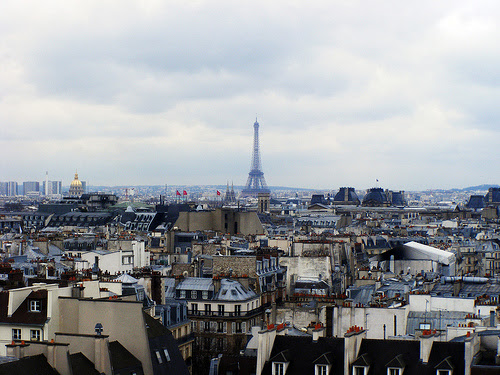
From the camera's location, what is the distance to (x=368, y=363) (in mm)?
26781

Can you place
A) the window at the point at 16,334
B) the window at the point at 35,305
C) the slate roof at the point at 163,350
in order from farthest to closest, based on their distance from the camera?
the window at the point at 16,334
the window at the point at 35,305
the slate roof at the point at 163,350

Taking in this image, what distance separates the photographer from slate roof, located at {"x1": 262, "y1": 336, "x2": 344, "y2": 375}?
27.4 metres

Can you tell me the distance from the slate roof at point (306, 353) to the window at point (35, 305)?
22.1 feet

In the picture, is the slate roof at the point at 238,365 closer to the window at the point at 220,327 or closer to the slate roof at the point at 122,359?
the slate roof at the point at 122,359

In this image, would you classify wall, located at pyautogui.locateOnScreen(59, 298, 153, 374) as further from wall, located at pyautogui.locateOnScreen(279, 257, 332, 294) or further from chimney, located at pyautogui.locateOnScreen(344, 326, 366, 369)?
wall, located at pyautogui.locateOnScreen(279, 257, 332, 294)

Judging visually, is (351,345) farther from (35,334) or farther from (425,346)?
(35,334)

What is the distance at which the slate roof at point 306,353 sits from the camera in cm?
2736

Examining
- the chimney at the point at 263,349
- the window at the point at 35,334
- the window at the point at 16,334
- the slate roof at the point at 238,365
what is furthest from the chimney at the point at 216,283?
the chimney at the point at 263,349

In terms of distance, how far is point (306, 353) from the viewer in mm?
27844

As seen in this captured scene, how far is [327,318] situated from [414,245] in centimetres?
3509

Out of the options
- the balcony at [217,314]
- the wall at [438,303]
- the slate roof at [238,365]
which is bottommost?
the balcony at [217,314]

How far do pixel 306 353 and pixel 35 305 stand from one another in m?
7.94

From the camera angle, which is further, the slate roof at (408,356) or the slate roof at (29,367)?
the slate roof at (408,356)

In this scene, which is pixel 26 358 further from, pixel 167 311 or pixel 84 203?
pixel 84 203
